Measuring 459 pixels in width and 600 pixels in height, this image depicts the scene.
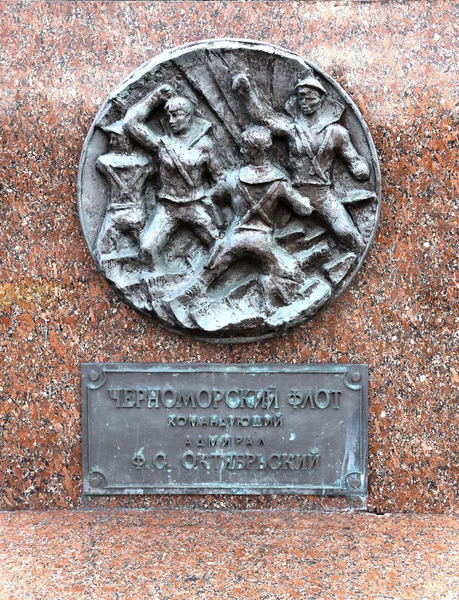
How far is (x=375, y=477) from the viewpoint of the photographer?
3244 mm

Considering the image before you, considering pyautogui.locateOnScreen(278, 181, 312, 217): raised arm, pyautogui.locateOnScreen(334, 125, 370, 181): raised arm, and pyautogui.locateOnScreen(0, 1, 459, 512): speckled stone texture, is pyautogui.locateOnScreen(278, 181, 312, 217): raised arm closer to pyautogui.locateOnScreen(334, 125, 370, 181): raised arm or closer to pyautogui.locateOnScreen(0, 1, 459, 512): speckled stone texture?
pyautogui.locateOnScreen(334, 125, 370, 181): raised arm

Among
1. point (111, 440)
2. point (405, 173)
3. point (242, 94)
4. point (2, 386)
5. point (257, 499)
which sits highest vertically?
point (242, 94)

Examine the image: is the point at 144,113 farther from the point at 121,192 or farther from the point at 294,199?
the point at 294,199

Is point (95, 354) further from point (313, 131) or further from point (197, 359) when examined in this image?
point (313, 131)

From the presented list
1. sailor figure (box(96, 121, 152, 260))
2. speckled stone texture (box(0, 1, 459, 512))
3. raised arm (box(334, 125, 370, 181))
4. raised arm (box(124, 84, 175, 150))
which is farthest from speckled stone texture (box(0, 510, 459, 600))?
raised arm (box(124, 84, 175, 150))

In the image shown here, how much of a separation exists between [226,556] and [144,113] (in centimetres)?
217

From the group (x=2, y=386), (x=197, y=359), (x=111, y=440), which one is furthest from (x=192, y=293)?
(x=2, y=386)

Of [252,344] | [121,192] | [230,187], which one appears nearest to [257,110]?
[230,187]

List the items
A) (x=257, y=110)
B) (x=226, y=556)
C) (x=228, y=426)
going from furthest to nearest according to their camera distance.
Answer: (x=228, y=426)
(x=257, y=110)
(x=226, y=556)

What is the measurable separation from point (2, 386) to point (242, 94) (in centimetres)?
199

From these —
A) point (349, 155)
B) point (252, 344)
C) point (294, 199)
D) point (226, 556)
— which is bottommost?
point (226, 556)

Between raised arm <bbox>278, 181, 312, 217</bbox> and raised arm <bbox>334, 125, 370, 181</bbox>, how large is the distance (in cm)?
28

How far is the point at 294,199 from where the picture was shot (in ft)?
9.95

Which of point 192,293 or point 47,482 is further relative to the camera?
point 47,482
